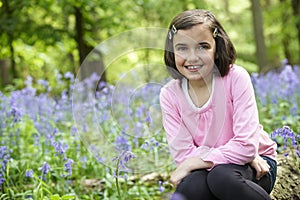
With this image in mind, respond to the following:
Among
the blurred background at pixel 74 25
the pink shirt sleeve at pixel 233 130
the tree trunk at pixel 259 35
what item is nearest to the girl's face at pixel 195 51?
the pink shirt sleeve at pixel 233 130

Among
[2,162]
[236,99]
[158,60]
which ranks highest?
A: [158,60]

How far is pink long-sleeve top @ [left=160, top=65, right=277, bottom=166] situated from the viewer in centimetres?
200

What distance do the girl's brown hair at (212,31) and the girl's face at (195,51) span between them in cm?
3

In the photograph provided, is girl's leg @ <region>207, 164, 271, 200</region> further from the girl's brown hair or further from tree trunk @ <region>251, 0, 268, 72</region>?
tree trunk @ <region>251, 0, 268, 72</region>

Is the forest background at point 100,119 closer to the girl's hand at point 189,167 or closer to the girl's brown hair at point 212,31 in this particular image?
the girl's brown hair at point 212,31

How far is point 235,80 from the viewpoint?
212 centimetres

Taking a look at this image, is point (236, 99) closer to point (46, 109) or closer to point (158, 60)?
point (158, 60)

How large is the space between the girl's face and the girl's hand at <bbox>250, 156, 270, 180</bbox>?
0.45 metres

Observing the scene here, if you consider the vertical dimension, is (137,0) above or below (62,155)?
above

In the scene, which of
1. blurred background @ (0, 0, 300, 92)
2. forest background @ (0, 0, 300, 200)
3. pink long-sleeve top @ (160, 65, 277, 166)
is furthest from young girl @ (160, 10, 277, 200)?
blurred background @ (0, 0, 300, 92)

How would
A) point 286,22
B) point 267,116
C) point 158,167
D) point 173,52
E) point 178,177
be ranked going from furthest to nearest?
point 286,22
point 267,116
point 158,167
point 173,52
point 178,177

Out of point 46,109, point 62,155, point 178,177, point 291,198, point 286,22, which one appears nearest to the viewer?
point 178,177

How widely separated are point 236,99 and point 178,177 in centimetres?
43

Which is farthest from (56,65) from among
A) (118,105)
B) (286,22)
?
(118,105)
